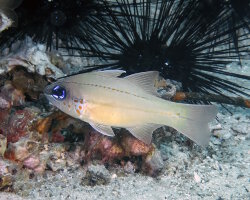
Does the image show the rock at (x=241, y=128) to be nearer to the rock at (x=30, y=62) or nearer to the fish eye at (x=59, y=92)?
the rock at (x=30, y=62)

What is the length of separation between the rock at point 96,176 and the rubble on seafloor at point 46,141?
1 centimetres

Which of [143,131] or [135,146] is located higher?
[143,131]

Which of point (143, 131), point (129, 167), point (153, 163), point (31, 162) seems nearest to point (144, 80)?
point (143, 131)

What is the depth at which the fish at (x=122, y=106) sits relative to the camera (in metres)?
2.71

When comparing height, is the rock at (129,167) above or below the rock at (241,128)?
below

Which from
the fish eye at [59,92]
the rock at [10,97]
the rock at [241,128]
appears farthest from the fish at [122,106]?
the rock at [241,128]

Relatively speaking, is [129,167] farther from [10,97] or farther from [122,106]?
[10,97]

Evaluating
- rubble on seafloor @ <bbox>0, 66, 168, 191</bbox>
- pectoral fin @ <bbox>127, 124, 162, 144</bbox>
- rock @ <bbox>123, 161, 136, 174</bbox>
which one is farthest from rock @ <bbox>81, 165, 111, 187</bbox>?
pectoral fin @ <bbox>127, 124, 162, 144</bbox>

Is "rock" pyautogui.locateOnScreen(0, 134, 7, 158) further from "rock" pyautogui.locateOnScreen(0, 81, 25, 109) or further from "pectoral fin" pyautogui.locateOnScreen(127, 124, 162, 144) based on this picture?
"pectoral fin" pyautogui.locateOnScreen(127, 124, 162, 144)

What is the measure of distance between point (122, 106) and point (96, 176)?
1.10m

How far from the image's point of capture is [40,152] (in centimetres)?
348

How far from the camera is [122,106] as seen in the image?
9.04 feet

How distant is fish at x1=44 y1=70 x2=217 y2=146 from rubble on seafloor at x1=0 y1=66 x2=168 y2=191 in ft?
2.13

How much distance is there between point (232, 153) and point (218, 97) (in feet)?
2.66
